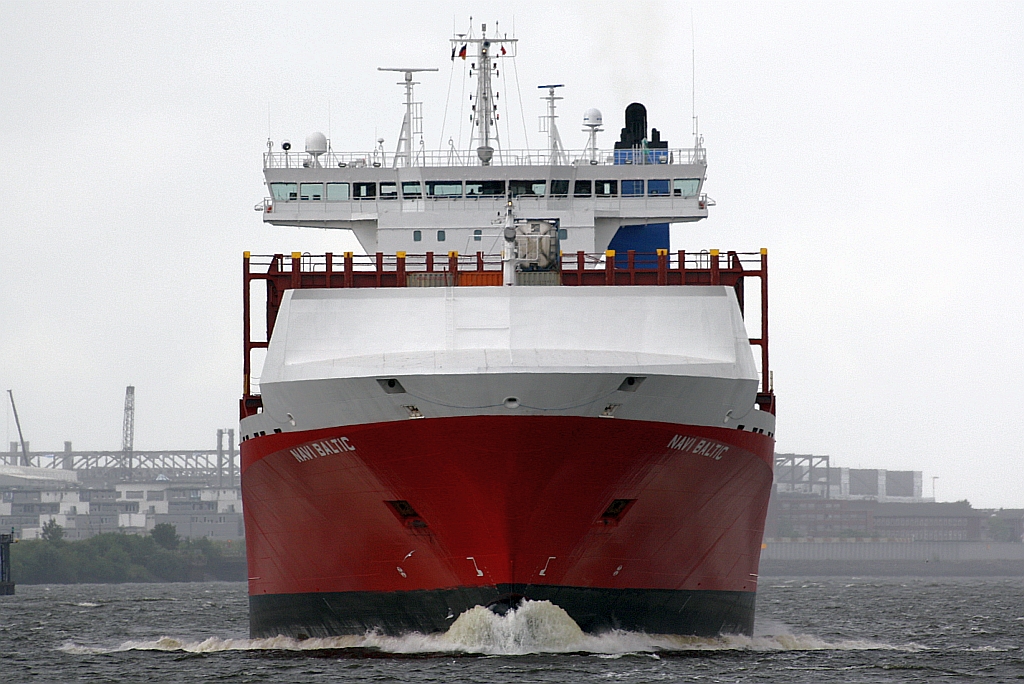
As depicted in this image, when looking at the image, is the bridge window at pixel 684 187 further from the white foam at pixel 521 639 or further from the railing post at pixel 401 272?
the white foam at pixel 521 639

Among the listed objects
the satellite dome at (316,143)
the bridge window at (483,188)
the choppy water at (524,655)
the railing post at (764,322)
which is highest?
the satellite dome at (316,143)

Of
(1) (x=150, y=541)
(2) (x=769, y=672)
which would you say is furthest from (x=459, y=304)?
(1) (x=150, y=541)

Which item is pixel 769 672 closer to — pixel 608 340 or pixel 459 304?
pixel 608 340

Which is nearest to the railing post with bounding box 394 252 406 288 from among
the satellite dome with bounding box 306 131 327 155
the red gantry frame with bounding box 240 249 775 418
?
the red gantry frame with bounding box 240 249 775 418

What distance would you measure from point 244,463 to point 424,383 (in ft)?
28.7

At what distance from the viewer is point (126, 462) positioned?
634 ft

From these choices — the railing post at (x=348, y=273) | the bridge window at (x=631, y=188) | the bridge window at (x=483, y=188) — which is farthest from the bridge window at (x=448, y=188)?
the railing post at (x=348, y=273)

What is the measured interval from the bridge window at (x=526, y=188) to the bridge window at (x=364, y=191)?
3.73 meters

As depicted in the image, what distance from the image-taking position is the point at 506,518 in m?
27.0

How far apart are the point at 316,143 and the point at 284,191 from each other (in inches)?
68.3

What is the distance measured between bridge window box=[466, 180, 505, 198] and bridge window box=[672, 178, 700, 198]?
5021 millimetres

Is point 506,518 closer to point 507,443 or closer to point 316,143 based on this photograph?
point 507,443

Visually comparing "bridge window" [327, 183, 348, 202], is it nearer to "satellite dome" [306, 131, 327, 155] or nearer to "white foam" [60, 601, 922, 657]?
"satellite dome" [306, 131, 327, 155]

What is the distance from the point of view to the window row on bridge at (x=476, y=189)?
1566 inches
